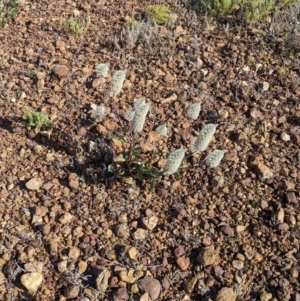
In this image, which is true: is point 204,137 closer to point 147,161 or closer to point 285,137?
point 147,161

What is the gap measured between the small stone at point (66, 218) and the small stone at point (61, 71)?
142 centimetres

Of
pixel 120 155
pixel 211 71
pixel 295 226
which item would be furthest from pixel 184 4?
pixel 295 226

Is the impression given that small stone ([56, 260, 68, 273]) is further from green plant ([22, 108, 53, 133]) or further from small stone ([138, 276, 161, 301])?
green plant ([22, 108, 53, 133])

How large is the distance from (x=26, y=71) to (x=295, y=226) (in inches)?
104

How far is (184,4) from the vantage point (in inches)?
194

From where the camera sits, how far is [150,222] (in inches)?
131

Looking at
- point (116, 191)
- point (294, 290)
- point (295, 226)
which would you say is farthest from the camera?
point (116, 191)

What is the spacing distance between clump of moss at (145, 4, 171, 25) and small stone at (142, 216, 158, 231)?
2.21 m

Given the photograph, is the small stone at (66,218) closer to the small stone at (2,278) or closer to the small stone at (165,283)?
the small stone at (2,278)

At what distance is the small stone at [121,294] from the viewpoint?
3.01 meters

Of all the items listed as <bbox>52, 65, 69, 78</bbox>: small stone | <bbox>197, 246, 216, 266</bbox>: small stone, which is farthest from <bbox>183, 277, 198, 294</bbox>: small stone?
<bbox>52, 65, 69, 78</bbox>: small stone

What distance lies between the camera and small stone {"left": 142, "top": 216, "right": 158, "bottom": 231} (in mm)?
3321

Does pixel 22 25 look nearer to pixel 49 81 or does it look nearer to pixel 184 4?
pixel 49 81

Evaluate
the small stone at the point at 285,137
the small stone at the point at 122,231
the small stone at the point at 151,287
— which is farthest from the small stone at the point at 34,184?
the small stone at the point at 285,137
